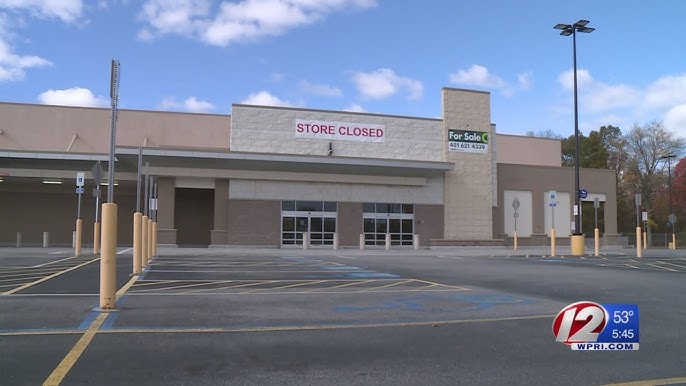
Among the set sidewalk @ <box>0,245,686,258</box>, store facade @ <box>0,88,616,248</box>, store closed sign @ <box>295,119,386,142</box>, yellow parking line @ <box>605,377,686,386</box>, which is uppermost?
store closed sign @ <box>295,119,386,142</box>

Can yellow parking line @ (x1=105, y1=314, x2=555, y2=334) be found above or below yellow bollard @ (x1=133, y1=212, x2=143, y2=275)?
below

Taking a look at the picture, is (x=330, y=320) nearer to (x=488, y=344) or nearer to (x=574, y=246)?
(x=488, y=344)

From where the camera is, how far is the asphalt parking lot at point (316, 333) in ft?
17.9

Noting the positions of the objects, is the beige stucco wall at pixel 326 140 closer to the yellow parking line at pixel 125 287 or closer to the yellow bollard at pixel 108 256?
the yellow parking line at pixel 125 287

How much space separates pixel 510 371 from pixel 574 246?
24986 millimetres

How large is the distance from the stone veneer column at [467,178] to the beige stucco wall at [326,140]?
153 cm

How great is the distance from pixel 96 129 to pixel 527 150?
33.5 meters

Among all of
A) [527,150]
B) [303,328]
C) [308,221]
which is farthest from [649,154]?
[303,328]

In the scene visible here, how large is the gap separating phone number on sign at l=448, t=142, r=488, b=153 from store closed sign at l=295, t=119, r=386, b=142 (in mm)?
5337

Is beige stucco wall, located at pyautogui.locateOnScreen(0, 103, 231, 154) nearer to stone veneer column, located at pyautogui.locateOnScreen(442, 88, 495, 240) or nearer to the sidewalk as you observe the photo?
the sidewalk

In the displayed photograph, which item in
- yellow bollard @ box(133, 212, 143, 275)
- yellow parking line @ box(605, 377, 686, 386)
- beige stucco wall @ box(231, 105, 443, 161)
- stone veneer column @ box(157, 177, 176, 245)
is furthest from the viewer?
beige stucco wall @ box(231, 105, 443, 161)

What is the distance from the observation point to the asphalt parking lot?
5.46 metres

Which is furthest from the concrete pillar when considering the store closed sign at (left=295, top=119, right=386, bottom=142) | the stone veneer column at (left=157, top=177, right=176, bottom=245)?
the stone veneer column at (left=157, top=177, right=176, bottom=245)

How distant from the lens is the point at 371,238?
125ft
